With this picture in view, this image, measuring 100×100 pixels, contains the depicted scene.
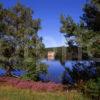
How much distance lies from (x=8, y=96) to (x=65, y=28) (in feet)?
23.7

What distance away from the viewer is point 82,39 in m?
23.0

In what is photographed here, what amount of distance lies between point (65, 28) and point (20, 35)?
31.0 feet

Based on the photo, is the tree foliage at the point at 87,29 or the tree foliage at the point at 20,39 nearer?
the tree foliage at the point at 87,29

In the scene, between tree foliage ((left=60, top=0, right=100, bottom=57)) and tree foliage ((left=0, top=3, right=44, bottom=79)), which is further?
tree foliage ((left=0, top=3, right=44, bottom=79))

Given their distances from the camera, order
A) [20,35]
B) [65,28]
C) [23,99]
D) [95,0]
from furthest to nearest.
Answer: [20,35], [65,28], [95,0], [23,99]

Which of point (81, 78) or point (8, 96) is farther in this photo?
point (81, 78)

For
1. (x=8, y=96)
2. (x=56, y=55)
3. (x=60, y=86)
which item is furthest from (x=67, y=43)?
(x=56, y=55)

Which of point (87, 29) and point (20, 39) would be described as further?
point (20, 39)

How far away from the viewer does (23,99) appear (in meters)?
18.8

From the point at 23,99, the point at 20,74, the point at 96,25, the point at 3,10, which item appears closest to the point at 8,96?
the point at 23,99

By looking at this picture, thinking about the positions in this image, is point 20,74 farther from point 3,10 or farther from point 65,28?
point 65,28

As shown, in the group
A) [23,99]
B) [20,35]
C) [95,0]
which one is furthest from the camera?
[20,35]

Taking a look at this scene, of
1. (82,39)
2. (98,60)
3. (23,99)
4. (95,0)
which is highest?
(95,0)

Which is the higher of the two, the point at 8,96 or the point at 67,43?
the point at 67,43
